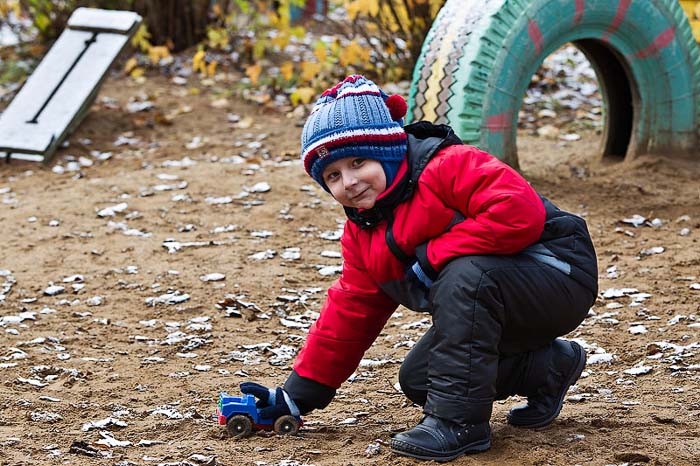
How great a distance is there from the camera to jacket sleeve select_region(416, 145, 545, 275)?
284 centimetres

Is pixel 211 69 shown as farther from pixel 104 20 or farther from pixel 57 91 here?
pixel 57 91

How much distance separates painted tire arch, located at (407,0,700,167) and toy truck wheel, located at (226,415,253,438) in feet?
10.6

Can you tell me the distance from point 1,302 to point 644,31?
4.01m

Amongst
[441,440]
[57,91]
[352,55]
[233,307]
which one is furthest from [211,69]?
[441,440]

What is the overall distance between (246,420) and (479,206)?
969mm

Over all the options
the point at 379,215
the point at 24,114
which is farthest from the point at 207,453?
the point at 24,114

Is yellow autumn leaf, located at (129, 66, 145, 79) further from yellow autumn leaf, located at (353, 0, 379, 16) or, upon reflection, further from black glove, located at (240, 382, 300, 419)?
black glove, located at (240, 382, 300, 419)

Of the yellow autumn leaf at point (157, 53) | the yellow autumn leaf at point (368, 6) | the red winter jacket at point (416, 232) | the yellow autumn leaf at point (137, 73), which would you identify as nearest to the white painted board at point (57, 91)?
the yellow autumn leaf at point (137, 73)

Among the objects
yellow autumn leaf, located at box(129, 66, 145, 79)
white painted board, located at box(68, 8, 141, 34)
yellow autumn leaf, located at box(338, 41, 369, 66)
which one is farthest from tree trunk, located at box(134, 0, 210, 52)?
yellow autumn leaf, located at box(338, 41, 369, 66)

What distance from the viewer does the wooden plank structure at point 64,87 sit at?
8078mm

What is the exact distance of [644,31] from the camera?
6.58 metres

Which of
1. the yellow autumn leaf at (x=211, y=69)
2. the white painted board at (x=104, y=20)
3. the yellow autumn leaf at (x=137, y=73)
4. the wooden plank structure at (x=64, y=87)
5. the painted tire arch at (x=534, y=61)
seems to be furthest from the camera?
the yellow autumn leaf at (x=137, y=73)

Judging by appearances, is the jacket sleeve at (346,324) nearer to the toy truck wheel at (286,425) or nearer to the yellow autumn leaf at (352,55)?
the toy truck wheel at (286,425)

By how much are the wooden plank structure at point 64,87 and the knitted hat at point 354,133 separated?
536 centimetres
